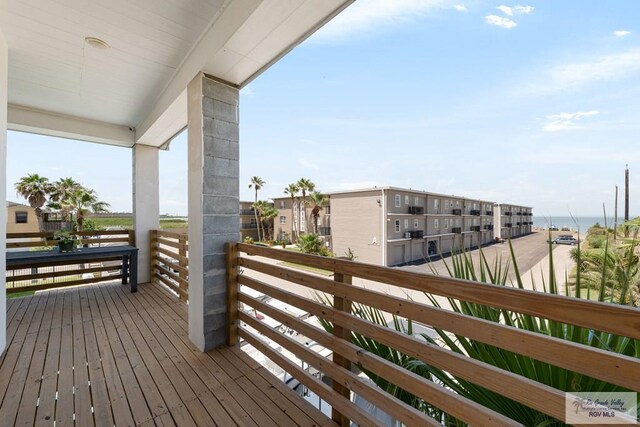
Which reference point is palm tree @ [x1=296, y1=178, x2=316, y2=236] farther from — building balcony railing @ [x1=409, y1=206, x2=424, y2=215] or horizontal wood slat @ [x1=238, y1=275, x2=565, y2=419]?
horizontal wood slat @ [x1=238, y1=275, x2=565, y2=419]

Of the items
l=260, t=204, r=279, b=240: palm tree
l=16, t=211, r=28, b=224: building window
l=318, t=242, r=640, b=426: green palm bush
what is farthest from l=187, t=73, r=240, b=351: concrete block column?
l=260, t=204, r=279, b=240: palm tree

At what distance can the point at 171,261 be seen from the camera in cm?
430

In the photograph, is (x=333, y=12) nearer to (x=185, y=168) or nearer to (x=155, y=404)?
(x=185, y=168)

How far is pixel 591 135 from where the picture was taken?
373 cm

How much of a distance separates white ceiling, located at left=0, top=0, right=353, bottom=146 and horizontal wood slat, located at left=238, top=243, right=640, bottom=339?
1635 mm

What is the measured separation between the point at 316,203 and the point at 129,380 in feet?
64.8

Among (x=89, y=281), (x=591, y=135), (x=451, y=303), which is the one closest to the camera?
(x=451, y=303)

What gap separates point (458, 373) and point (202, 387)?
172 cm

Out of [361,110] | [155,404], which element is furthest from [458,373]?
[361,110]

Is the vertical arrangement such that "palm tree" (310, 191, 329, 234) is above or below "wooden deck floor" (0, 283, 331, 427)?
above

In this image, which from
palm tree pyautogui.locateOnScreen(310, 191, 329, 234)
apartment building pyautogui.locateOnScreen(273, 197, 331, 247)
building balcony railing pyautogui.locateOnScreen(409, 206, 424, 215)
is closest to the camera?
building balcony railing pyautogui.locateOnScreen(409, 206, 424, 215)

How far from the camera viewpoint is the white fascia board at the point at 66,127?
3766 millimetres

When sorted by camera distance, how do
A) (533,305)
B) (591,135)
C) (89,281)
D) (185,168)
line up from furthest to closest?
(89,281) → (591,135) → (185,168) → (533,305)

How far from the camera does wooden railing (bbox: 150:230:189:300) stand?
3707 millimetres
